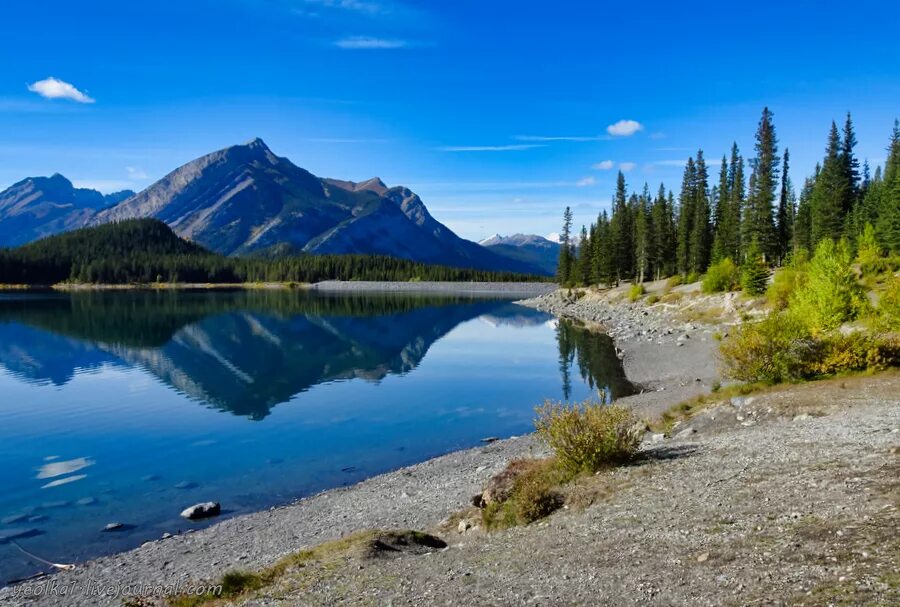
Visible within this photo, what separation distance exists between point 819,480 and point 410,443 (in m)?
20.1

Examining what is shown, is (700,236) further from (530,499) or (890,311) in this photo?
(530,499)

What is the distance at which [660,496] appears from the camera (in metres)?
12.6

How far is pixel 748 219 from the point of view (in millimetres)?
83938

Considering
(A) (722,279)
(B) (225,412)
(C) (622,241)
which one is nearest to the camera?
(B) (225,412)

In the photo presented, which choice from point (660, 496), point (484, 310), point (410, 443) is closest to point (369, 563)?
point (660, 496)

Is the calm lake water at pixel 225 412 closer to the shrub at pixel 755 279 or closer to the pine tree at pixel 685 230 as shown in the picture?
the shrub at pixel 755 279

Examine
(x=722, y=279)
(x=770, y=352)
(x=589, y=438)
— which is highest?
(x=722, y=279)

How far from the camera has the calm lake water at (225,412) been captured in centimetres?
2122

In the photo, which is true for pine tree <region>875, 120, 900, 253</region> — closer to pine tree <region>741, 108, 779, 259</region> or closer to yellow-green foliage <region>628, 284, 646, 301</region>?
pine tree <region>741, 108, 779, 259</region>

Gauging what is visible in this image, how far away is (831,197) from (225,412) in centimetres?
8464

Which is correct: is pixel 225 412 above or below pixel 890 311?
below

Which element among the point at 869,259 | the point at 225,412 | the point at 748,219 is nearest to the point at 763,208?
the point at 748,219

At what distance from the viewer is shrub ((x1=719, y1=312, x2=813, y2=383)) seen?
24188mm

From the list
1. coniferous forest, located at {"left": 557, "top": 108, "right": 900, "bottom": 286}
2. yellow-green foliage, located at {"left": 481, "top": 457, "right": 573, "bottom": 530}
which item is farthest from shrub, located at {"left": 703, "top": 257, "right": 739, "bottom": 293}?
yellow-green foliage, located at {"left": 481, "top": 457, "right": 573, "bottom": 530}
